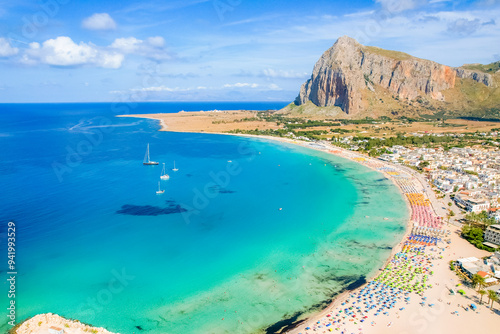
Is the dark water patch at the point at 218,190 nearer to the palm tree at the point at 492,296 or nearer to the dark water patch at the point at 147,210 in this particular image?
the dark water patch at the point at 147,210

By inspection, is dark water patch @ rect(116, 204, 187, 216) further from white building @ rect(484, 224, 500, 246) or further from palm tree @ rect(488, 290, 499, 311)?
white building @ rect(484, 224, 500, 246)

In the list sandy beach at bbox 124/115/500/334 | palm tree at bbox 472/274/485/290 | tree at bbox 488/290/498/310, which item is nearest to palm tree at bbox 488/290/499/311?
tree at bbox 488/290/498/310

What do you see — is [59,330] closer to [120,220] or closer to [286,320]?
[286,320]

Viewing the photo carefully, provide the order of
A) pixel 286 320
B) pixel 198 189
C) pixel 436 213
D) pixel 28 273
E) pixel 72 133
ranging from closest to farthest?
pixel 286 320 → pixel 28 273 → pixel 436 213 → pixel 198 189 → pixel 72 133

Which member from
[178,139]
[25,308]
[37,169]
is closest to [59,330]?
[25,308]

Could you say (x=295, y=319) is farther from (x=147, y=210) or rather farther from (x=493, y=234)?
(x=147, y=210)
